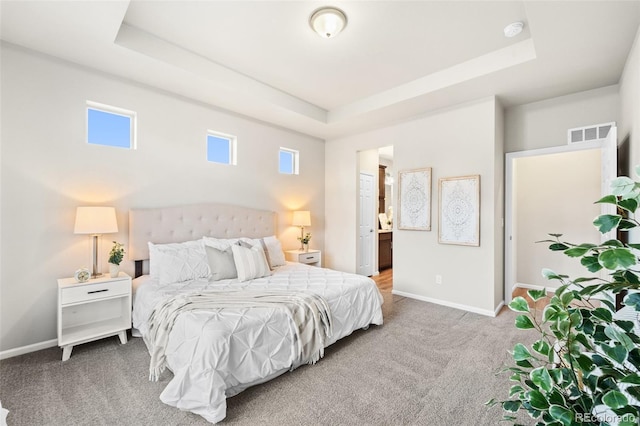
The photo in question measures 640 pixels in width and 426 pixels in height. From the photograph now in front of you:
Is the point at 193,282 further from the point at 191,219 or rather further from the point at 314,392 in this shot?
the point at 314,392

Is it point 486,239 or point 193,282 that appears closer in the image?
point 193,282

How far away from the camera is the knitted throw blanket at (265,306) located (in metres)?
2.21

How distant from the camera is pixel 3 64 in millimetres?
2572

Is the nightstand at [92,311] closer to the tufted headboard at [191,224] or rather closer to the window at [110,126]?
the tufted headboard at [191,224]

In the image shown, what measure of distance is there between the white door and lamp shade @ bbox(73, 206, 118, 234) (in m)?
3.91

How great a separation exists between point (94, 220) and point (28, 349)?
1.29 m

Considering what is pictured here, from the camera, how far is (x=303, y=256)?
188 inches

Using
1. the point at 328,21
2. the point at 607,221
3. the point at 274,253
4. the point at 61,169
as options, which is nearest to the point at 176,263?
the point at 274,253

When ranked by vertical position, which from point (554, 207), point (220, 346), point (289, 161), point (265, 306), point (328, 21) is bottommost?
point (220, 346)

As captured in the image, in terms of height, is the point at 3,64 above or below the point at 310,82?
below

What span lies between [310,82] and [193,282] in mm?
2758

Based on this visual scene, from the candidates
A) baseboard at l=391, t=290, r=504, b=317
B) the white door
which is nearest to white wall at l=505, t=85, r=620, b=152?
baseboard at l=391, t=290, r=504, b=317

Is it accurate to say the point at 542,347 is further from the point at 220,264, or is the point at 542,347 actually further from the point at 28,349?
the point at 28,349

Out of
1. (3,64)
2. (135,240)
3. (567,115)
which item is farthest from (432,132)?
(3,64)
